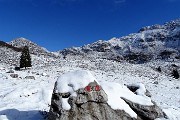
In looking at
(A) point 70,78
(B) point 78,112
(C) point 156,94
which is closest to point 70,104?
(B) point 78,112

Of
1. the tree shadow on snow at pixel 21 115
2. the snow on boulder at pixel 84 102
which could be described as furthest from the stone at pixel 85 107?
the tree shadow on snow at pixel 21 115

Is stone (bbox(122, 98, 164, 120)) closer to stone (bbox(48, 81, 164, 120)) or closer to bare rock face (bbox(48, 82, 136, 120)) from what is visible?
stone (bbox(48, 81, 164, 120))

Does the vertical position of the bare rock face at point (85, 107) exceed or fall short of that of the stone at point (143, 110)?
it exceeds it

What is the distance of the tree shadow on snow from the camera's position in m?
17.3

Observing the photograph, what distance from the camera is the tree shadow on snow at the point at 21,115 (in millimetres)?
17292

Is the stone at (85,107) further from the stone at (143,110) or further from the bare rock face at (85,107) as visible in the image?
the stone at (143,110)

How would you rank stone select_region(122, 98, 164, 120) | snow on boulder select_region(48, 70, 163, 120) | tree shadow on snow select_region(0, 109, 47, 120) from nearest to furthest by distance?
snow on boulder select_region(48, 70, 163, 120), tree shadow on snow select_region(0, 109, 47, 120), stone select_region(122, 98, 164, 120)

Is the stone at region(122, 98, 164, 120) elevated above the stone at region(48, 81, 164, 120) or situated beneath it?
situated beneath

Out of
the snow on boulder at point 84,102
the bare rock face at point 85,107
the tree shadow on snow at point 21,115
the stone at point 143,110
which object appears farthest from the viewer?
the stone at point 143,110

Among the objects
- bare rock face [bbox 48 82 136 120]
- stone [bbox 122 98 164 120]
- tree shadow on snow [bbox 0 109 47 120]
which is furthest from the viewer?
stone [bbox 122 98 164 120]

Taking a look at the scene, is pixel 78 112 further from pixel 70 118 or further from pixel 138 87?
pixel 138 87

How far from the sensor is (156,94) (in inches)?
1297

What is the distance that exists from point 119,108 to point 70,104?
2.99 meters

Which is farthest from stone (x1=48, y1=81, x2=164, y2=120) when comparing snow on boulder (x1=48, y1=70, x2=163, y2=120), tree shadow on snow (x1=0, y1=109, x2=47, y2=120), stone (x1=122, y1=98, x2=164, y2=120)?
tree shadow on snow (x1=0, y1=109, x2=47, y2=120)
